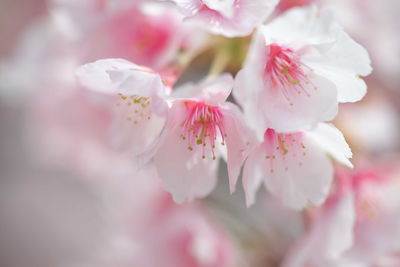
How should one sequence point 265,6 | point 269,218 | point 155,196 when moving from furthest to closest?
point 269,218 < point 155,196 < point 265,6

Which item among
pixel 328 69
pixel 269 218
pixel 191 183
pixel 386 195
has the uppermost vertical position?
pixel 328 69

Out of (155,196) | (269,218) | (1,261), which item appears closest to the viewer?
(155,196)

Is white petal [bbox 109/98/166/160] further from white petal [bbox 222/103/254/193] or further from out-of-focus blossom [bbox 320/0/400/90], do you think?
out-of-focus blossom [bbox 320/0/400/90]

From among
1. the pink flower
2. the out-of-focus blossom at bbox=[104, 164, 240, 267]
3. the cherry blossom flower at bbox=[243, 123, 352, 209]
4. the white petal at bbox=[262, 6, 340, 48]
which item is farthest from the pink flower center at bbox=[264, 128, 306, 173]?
the out-of-focus blossom at bbox=[104, 164, 240, 267]

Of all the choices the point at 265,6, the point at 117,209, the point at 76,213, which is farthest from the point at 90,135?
the point at 76,213

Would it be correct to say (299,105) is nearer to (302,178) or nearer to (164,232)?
(302,178)

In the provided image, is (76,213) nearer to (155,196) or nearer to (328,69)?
Result: (155,196)

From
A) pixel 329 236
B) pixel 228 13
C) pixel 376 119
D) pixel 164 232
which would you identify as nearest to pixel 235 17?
pixel 228 13
